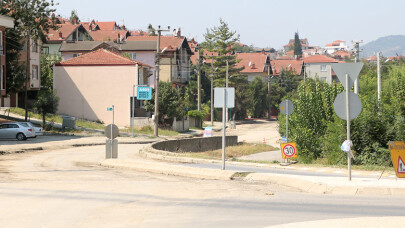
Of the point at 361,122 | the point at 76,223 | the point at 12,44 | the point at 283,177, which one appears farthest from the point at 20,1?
the point at 76,223

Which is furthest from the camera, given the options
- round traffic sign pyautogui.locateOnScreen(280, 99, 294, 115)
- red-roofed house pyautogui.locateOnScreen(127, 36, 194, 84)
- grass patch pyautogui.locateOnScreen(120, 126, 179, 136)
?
red-roofed house pyautogui.locateOnScreen(127, 36, 194, 84)

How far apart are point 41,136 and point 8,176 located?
105ft

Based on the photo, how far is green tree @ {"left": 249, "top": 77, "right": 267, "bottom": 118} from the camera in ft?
339

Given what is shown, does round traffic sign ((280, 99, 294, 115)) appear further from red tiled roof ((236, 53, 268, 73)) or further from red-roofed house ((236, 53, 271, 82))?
red tiled roof ((236, 53, 268, 73))

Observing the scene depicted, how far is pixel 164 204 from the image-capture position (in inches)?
468

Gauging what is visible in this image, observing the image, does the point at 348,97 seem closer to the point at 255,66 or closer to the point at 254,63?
the point at 255,66

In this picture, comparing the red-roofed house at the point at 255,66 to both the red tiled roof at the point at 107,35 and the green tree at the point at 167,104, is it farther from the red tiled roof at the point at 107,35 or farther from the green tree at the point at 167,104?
the green tree at the point at 167,104

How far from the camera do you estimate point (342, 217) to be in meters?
10.2

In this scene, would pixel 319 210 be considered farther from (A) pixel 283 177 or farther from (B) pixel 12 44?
(B) pixel 12 44

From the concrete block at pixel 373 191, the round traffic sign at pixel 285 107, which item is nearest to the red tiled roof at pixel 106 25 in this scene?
the round traffic sign at pixel 285 107

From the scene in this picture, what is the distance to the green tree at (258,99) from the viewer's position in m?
103

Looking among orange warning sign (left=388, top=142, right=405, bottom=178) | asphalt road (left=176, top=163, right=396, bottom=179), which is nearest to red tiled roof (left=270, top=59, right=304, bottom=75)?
asphalt road (left=176, top=163, right=396, bottom=179)

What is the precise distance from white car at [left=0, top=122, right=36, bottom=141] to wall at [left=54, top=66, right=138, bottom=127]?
73.1 feet

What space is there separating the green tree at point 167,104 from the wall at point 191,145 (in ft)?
69.3
